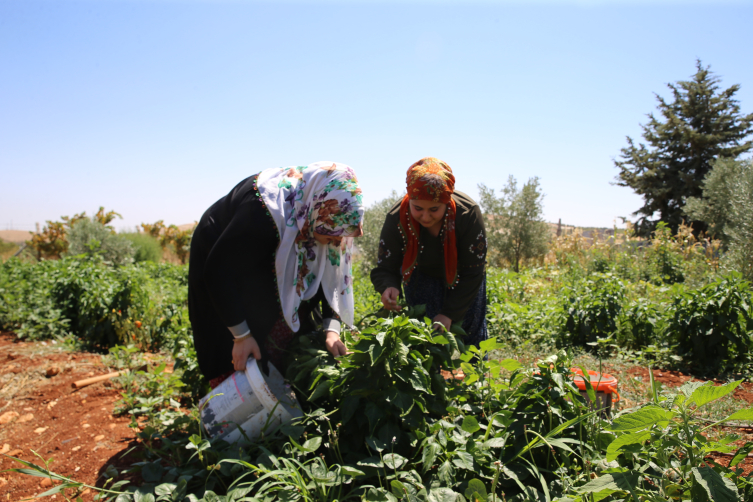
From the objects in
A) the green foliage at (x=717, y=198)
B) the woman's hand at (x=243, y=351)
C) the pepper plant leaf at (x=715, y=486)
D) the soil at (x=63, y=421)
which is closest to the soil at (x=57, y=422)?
the soil at (x=63, y=421)

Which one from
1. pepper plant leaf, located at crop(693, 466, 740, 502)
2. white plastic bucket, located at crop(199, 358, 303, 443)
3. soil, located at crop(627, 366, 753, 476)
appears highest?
pepper plant leaf, located at crop(693, 466, 740, 502)

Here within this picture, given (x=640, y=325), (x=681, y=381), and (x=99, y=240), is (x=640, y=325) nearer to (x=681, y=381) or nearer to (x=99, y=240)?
(x=681, y=381)

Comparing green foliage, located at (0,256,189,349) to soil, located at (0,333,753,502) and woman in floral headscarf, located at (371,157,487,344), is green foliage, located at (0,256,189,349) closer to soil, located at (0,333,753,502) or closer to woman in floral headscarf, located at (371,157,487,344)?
soil, located at (0,333,753,502)

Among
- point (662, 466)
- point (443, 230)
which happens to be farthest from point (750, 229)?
point (662, 466)

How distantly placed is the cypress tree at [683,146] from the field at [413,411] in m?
18.1

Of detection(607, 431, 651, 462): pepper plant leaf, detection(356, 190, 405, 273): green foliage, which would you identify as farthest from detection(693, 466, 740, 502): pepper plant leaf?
detection(356, 190, 405, 273): green foliage

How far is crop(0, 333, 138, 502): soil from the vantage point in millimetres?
1834

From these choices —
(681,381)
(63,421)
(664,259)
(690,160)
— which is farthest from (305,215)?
(690,160)

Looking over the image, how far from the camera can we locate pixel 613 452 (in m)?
1.08

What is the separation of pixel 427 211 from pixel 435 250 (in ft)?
1.05

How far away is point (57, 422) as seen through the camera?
2371 mm

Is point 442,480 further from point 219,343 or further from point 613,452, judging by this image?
point 219,343

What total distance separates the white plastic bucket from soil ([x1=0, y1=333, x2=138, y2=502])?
565 mm

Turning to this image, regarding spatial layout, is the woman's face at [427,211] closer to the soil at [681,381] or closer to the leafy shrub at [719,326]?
the soil at [681,381]
